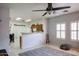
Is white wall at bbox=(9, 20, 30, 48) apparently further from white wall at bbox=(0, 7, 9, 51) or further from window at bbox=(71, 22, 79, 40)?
window at bbox=(71, 22, 79, 40)

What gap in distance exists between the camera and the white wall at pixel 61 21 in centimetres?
171

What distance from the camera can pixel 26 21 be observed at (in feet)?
5.88

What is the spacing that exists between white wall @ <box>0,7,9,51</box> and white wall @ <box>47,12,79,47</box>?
756 millimetres

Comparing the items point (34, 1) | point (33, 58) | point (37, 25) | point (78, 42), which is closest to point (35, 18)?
point (37, 25)

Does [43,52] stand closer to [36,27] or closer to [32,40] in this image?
[32,40]

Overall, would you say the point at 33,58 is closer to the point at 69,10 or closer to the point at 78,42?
the point at 78,42

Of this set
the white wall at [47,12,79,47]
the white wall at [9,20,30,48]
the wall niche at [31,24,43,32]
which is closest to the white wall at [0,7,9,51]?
the white wall at [9,20,30,48]

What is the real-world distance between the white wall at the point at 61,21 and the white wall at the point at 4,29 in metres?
0.76

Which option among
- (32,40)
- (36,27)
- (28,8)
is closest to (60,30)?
(36,27)

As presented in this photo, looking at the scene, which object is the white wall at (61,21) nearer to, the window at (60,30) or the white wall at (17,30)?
the window at (60,30)

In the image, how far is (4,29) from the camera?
5.77 feet

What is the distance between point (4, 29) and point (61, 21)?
3.39ft

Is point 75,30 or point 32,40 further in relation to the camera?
point 32,40

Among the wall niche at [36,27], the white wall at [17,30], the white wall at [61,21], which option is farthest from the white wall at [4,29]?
the white wall at [61,21]
